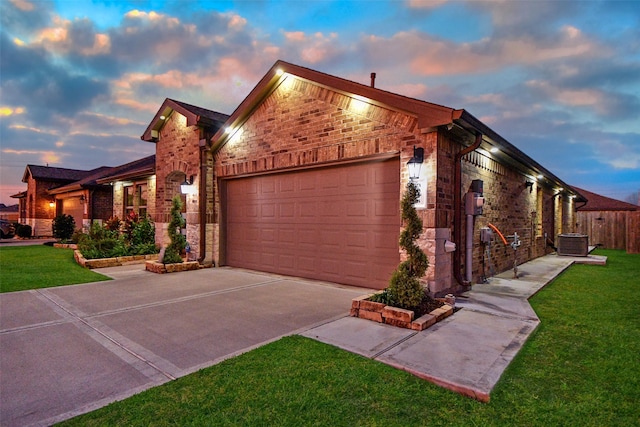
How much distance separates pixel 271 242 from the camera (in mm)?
8914

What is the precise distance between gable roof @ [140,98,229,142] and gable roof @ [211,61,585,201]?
2.21 ft

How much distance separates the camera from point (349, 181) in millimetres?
7242

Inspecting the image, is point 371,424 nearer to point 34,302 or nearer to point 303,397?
point 303,397

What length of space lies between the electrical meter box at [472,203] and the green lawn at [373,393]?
120 inches

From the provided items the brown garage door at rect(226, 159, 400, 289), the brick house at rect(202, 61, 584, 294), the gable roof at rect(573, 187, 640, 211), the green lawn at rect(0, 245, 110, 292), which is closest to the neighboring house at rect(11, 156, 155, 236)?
the green lawn at rect(0, 245, 110, 292)

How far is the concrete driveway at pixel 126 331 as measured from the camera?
2746 mm

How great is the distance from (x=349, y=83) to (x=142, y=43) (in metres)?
9.79

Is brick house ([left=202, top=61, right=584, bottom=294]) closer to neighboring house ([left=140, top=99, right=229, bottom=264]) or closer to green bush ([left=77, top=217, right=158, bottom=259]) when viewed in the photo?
neighboring house ([left=140, top=99, right=229, bottom=264])

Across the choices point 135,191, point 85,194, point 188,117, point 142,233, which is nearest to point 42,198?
point 85,194

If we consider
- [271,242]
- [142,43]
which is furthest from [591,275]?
[142,43]

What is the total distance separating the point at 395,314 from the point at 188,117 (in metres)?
8.89

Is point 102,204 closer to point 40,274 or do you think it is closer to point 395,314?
point 40,274

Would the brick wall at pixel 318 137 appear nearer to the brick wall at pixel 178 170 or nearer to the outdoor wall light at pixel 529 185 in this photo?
the brick wall at pixel 178 170

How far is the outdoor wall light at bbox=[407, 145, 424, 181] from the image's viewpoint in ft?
18.6
